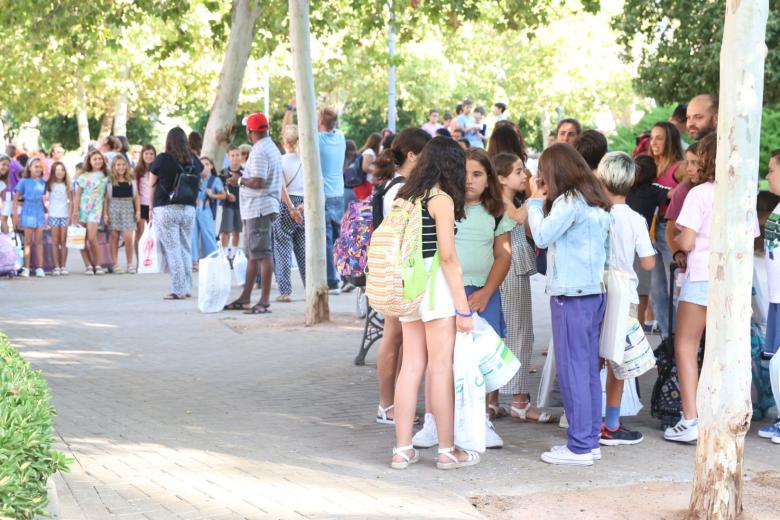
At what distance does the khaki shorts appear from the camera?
13.8 meters

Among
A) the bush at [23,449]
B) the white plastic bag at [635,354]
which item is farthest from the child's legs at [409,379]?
the bush at [23,449]

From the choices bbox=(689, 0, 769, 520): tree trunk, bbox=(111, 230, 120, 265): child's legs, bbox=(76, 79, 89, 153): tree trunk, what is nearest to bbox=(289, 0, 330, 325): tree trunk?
bbox=(689, 0, 769, 520): tree trunk

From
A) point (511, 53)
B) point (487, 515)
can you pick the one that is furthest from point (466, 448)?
point (511, 53)

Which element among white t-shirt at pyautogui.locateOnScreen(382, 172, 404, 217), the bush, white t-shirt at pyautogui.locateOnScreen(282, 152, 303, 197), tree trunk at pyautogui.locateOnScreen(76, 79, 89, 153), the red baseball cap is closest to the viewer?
the bush

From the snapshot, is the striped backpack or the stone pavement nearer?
the stone pavement

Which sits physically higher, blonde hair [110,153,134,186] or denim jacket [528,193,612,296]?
blonde hair [110,153,134,186]

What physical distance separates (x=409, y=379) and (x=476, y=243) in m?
0.92

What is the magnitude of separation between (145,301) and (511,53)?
45.4 metres

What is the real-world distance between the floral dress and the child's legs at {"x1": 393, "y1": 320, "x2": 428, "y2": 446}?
42.0 ft

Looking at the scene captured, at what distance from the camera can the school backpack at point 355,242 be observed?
873cm

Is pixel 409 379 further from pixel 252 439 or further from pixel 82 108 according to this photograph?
pixel 82 108

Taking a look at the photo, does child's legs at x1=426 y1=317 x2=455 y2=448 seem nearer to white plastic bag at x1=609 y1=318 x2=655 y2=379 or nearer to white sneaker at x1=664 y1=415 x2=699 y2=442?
white plastic bag at x1=609 y1=318 x2=655 y2=379

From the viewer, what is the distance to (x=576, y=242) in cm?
688

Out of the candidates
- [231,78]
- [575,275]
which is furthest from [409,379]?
[231,78]
